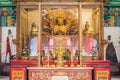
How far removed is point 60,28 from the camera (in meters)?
8.44

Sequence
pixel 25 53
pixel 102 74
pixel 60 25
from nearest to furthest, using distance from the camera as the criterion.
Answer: pixel 102 74
pixel 25 53
pixel 60 25

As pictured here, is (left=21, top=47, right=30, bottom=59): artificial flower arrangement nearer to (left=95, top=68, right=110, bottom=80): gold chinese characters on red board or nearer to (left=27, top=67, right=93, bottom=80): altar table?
(left=27, top=67, right=93, bottom=80): altar table

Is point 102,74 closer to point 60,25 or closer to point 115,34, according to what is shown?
point 60,25

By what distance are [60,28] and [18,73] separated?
1.59 metres

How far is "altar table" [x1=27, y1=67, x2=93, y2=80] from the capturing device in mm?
7750

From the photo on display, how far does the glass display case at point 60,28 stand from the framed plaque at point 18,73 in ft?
2.59

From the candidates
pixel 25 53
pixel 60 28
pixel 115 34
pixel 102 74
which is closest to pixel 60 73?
pixel 102 74

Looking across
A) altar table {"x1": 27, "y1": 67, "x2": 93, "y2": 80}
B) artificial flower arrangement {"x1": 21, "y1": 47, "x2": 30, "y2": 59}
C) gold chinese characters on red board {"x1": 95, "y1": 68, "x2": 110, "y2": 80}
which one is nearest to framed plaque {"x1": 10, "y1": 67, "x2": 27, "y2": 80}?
altar table {"x1": 27, "y1": 67, "x2": 93, "y2": 80}

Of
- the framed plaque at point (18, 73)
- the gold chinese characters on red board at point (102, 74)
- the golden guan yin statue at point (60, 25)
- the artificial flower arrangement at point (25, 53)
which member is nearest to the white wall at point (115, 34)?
the golden guan yin statue at point (60, 25)

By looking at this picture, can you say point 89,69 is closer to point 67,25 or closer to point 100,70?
point 100,70

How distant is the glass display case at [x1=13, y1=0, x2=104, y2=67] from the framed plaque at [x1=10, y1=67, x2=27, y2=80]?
0.79 metres

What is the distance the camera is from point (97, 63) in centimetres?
823

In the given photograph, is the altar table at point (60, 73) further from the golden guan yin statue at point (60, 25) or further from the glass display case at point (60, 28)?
the golden guan yin statue at point (60, 25)

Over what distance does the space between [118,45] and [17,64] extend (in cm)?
513
